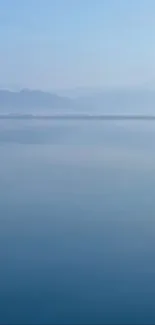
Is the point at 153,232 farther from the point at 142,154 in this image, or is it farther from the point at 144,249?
the point at 142,154

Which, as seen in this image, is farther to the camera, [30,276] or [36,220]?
[36,220]

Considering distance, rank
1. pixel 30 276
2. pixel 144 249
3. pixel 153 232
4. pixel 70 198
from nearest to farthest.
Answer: pixel 30 276 → pixel 144 249 → pixel 153 232 → pixel 70 198

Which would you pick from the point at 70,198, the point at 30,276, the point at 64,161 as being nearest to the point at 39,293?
the point at 30,276

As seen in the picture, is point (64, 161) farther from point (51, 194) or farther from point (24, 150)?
point (51, 194)

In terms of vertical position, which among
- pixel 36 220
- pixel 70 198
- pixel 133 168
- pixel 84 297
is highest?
pixel 133 168

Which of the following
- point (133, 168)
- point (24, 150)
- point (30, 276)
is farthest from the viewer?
point (24, 150)

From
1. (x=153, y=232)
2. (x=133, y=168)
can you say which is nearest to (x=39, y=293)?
(x=153, y=232)

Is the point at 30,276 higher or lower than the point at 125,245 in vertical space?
lower
